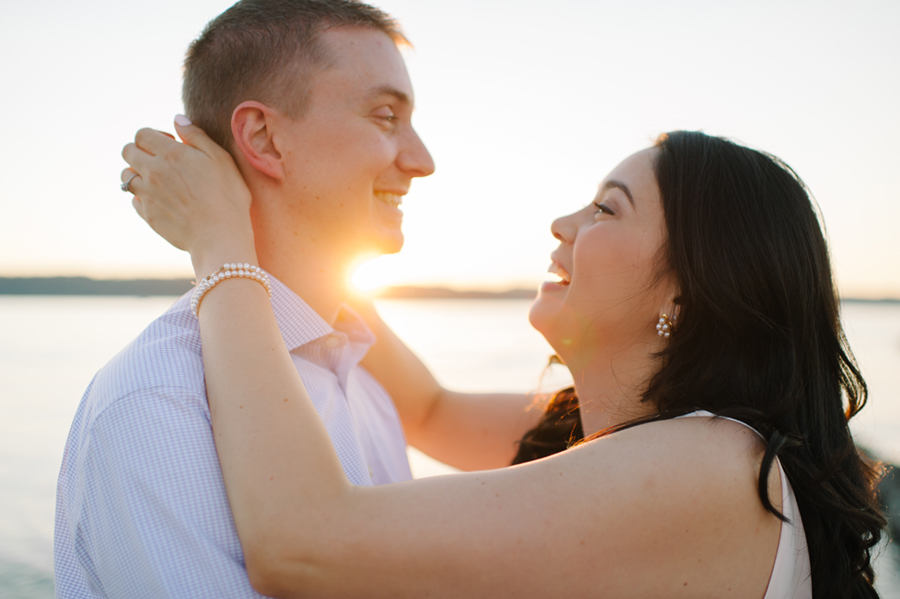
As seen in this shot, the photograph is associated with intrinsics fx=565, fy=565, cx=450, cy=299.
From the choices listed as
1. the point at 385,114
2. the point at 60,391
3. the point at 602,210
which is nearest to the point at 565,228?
the point at 602,210

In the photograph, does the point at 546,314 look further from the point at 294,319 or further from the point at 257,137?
the point at 257,137

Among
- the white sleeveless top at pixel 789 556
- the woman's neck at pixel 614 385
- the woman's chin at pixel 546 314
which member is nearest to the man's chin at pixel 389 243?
the woman's chin at pixel 546 314

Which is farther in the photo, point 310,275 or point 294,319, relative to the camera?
point 310,275

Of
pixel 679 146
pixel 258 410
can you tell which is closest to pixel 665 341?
pixel 679 146

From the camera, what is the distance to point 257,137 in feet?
7.94

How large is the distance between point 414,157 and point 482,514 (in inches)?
64.8

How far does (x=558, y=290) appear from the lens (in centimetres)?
268

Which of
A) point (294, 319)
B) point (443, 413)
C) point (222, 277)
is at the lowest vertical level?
point (443, 413)

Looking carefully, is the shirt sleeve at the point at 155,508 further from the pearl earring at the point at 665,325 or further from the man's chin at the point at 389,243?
the pearl earring at the point at 665,325

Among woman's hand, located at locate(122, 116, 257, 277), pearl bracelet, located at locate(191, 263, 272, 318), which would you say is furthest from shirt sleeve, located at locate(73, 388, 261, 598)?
woman's hand, located at locate(122, 116, 257, 277)

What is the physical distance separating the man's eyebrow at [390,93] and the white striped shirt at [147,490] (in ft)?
4.23

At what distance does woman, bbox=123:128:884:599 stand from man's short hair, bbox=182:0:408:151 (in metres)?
0.36

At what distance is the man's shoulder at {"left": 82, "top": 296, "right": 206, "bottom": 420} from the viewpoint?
1.59 metres

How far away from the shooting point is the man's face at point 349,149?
2391 millimetres
